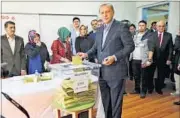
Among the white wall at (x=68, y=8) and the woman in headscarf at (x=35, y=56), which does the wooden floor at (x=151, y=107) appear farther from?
the white wall at (x=68, y=8)

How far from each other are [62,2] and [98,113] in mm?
2212

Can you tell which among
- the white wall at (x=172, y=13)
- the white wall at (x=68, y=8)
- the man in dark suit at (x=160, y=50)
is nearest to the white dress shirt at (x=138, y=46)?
the man in dark suit at (x=160, y=50)

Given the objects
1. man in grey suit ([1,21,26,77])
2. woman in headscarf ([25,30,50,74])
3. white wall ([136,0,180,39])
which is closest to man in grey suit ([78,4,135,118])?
woman in headscarf ([25,30,50,74])

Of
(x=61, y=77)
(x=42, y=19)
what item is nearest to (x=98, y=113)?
(x=61, y=77)

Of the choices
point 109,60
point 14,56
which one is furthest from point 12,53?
point 109,60

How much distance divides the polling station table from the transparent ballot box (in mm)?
61

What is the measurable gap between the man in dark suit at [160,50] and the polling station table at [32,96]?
1751mm

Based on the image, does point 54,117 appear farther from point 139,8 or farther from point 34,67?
point 139,8

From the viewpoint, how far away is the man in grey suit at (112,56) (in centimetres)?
171

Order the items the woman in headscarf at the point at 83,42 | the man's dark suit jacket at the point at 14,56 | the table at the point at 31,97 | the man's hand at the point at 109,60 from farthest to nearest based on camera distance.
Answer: the woman in headscarf at the point at 83,42, the man's dark suit jacket at the point at 14,56, the table at the point at 31,97, the man's hand at the point at 109,60

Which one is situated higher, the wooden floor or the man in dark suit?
the man in dark suit

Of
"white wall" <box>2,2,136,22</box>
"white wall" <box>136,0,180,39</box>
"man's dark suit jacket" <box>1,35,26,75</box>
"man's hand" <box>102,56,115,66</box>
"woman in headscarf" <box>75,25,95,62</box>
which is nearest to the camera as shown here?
"man's hand" <box>102,56,115,66</box>

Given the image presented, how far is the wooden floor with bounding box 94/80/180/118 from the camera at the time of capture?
2.54m

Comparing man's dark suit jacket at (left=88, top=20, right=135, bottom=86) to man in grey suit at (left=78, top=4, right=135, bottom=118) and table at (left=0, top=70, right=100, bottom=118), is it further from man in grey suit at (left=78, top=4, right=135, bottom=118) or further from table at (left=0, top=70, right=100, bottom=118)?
table at (left=0, top=70, right=100, bottom=118)
